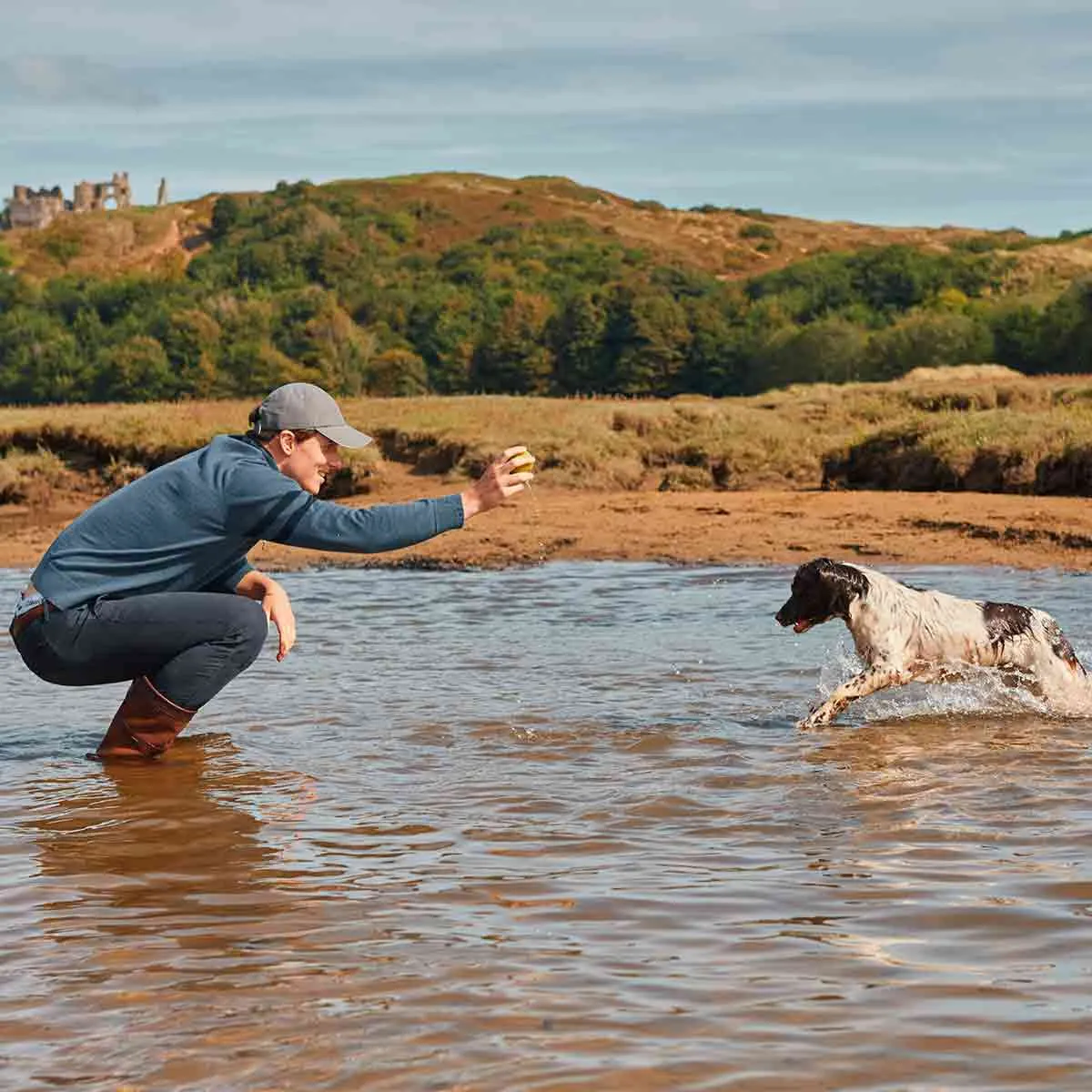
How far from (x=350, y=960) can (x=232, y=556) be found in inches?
105

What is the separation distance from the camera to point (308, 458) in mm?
6871

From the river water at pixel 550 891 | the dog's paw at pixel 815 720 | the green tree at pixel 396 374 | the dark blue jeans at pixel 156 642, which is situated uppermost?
the green tree at pixel 396 374

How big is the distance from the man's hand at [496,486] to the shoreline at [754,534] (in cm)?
1005

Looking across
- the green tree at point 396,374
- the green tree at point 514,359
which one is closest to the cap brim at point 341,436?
the green tree at point 396,374

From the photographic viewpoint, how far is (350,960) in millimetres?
4848

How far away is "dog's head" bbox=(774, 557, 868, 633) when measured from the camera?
8.71 metres

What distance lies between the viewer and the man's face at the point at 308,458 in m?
6.84

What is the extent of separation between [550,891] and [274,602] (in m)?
2.35

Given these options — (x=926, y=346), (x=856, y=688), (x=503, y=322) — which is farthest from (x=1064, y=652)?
(x=503, y=322)

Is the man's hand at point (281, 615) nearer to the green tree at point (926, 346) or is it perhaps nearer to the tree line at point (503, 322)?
the green tree at point (926, 346)

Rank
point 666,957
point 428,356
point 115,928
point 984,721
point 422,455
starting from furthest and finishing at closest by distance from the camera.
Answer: point 428,356 < point 422,455 < point 984,721 < point 115,928 < point 666,957

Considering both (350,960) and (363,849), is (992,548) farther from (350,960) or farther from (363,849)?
(350,960)

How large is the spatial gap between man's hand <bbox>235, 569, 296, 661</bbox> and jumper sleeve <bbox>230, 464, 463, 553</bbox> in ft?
1.99

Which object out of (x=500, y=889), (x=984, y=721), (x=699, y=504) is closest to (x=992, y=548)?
(x=699, y=504)
